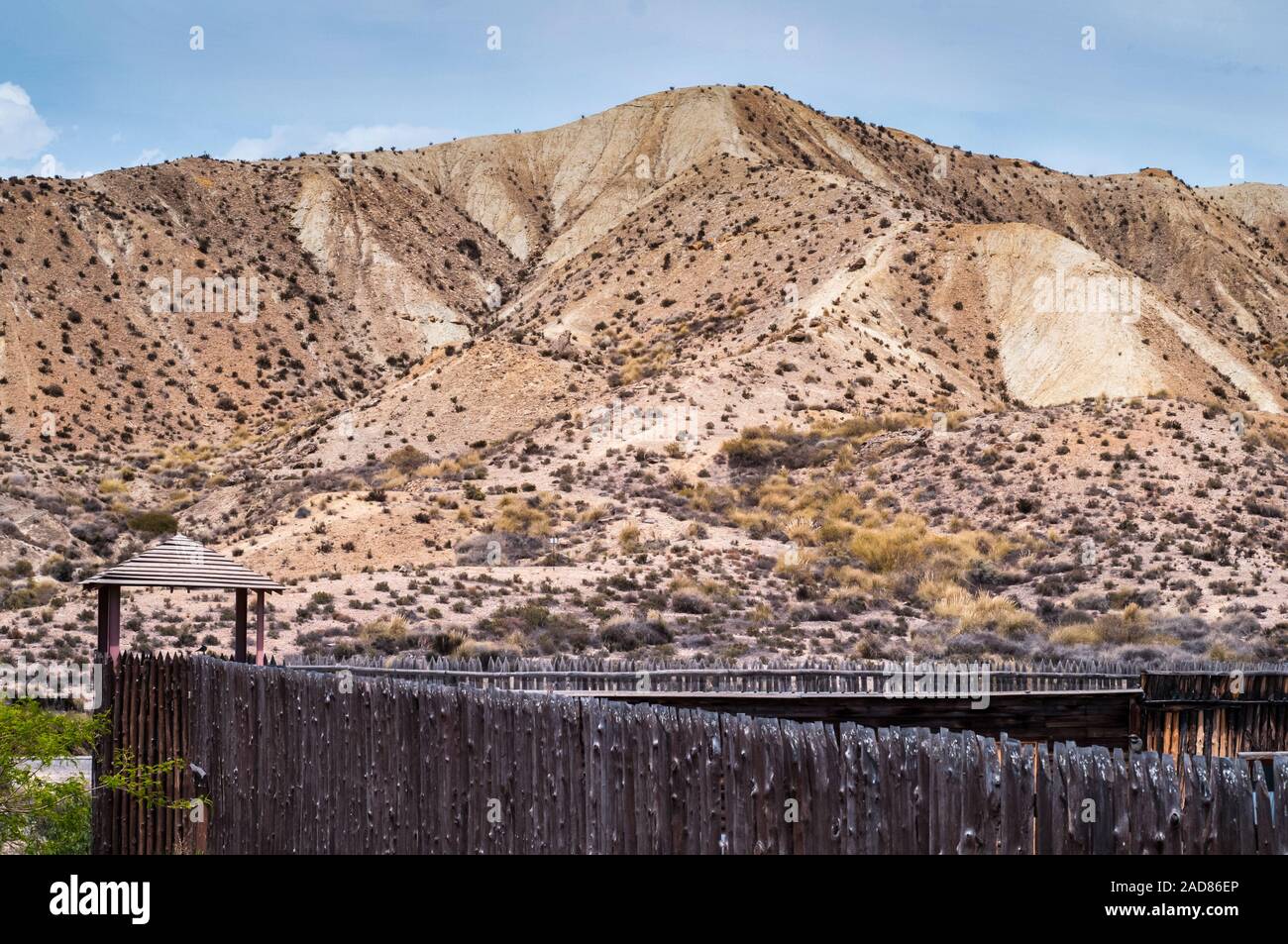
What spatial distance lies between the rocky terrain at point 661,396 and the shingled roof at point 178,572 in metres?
11.3

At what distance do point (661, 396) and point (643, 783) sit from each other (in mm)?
42082

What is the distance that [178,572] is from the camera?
41.3 feet

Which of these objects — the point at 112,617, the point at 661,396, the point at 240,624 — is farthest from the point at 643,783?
the point at 661,396

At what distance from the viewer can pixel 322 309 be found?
75.1m

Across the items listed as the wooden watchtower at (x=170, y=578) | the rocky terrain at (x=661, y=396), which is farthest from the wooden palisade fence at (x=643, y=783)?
the rocky terrain at (x=661, y=396)

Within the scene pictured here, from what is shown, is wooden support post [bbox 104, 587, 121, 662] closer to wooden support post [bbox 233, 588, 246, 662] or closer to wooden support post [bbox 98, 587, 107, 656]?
wooden support post [bbox 98, 587, 107, 656]

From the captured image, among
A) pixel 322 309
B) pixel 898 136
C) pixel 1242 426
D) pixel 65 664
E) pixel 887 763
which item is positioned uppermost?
pixel 898 136

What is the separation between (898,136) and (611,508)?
220ft

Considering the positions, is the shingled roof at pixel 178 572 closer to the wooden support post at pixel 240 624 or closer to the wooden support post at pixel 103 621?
the wooden support post at pixel 103 621

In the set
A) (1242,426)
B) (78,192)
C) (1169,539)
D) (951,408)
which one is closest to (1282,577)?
(1169,539)

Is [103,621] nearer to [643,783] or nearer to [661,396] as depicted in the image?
[643,783]

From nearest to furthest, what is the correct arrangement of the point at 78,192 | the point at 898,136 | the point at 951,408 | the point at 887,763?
the point at 887,763 → the point at 951,408 → the point at 78,192 → the point at 898,136

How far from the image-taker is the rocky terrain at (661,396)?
29.3 metres
